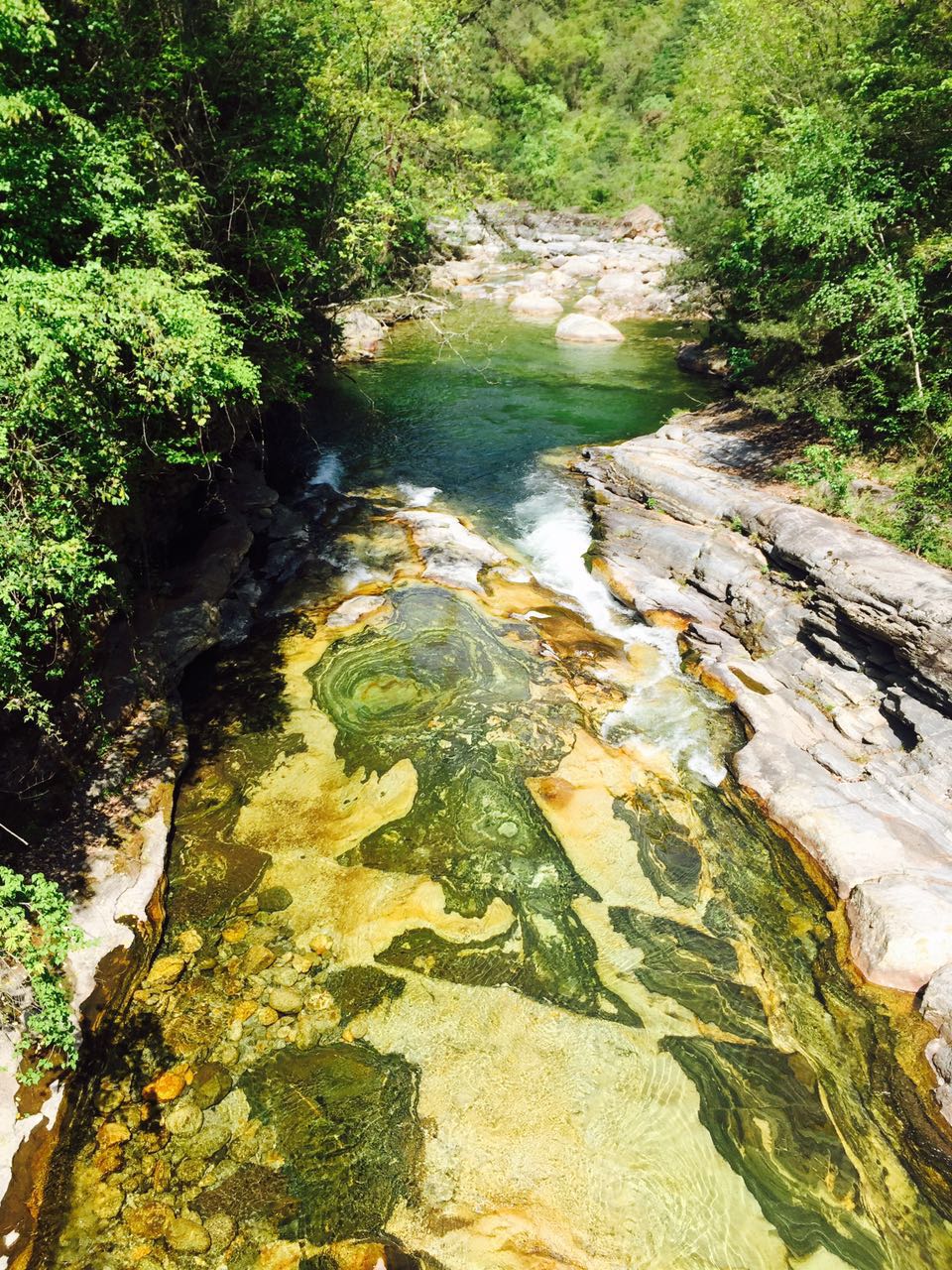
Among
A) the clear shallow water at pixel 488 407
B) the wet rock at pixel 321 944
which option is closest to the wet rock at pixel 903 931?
the wet rock at pixel 321 944

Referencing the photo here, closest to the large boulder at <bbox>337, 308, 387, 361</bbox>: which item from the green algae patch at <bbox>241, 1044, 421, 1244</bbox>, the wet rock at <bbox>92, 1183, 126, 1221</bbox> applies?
the green algae patch at <bbox>241, 1044, 421, 1244</bbox>

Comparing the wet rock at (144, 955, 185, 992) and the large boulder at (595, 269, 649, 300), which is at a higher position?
the large boulder at (595, 269, 649, 300)

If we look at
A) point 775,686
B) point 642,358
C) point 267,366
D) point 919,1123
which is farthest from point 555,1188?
point 642,358

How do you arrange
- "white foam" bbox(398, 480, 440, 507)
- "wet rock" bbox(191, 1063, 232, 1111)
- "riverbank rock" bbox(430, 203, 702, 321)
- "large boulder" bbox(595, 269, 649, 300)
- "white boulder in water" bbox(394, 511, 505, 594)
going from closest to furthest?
"wet rock" bbox(191, 1063, 232, 1111) → "white boulder in water" bbox(394, 511, 505, 594) → "white foam" bbox(398, 480, 440, 507) → "riverbank rock" bbox(430, 203, 702, 321) → "large boulder" bbox(595, 269, 649, 300)

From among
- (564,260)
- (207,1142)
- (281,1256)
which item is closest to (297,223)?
(207,1142)

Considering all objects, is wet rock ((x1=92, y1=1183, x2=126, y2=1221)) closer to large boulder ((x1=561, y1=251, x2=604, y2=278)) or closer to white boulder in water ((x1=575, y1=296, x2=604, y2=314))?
white boulder in water ((x1=575, y1=296, x2=604, y2=314))

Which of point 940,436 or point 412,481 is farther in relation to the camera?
point 412,481

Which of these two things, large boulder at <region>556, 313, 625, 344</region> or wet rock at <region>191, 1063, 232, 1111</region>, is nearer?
wet rock at <region>191, 1063, 232, 1111</region>

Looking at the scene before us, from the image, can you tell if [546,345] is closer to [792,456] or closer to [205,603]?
[792,456]
